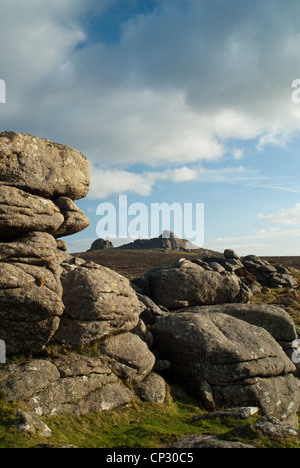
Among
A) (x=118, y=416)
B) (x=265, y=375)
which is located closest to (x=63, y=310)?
(x=118, y=416)

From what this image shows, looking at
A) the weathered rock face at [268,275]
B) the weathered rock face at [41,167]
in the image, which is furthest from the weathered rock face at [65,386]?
the weathered rock face at [268,275]

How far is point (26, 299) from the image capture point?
57.5ft

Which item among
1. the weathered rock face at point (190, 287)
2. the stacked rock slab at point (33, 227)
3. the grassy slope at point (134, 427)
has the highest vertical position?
the stacked rock slab at point (33, 227)

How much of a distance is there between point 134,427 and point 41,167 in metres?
15.1

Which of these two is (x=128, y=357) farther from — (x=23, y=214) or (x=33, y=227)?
(x=23, y=214)

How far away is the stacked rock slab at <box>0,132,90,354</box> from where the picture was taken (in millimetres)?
17734

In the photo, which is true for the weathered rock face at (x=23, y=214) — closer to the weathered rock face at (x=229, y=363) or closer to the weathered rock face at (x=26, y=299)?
the weathered rock face at (x=26, y=299)

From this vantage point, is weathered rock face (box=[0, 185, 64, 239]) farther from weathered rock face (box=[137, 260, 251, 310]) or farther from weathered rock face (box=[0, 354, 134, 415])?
weathered rock face (box=[137, 260, 251, 310])

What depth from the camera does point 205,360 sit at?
71.8ft

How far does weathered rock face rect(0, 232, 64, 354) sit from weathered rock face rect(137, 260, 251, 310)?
1497 cm

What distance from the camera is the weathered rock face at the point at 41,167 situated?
20.0 meters

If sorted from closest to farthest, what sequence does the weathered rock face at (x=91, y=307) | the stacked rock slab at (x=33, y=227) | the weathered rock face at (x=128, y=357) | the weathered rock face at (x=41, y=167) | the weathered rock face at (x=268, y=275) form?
the stacked rock slab at (x=33, y=227) < the weathered rock face at (x=91, y=307) < the weathered rock face at (x=128, y=357) < the weathered rock face at (x=41, y=167) < the weathered rock face at (x=268, y=275)

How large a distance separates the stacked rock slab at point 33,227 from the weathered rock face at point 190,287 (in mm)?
11940
